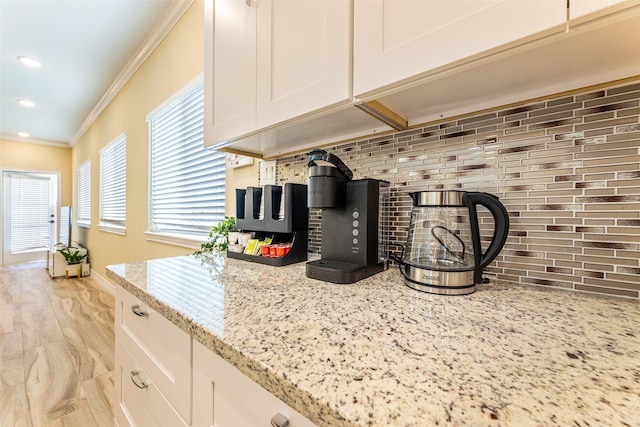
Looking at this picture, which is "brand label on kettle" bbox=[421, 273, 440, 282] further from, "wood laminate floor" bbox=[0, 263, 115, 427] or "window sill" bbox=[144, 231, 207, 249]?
"wood laminate floor" bbox=[0, 263, 115, 427]

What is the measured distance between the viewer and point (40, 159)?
5.48 m

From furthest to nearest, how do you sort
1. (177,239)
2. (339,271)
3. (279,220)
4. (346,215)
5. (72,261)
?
(72,261), (177,239), (279,220), (346,215), (339,271)

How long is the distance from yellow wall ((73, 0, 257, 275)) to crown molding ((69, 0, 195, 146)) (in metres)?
0.04

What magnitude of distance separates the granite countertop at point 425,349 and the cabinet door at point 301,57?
0.55 meters

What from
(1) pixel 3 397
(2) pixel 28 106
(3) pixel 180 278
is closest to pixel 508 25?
(3) pixel 180 278

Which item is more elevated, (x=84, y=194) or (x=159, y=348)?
(x=84, y=194)

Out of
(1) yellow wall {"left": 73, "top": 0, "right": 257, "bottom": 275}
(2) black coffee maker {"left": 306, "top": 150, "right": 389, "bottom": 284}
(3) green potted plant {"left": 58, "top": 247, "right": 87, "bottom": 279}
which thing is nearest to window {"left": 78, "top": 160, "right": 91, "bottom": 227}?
(3) green potted plant {"left": 58, "top": 247, "right": 87, "bottom": 279}

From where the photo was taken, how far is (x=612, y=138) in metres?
0.63

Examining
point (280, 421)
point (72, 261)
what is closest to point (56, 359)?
point (280, 421)

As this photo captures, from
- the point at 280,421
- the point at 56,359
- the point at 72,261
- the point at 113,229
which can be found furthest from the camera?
the point at 72,261

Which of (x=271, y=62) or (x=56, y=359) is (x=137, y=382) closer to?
(x=271, y=62)

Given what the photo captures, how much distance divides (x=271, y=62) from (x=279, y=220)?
1.85ft

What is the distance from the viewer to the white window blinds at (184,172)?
1.87m

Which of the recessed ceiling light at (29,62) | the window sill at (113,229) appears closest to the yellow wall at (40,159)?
the window sill at (113,229)
